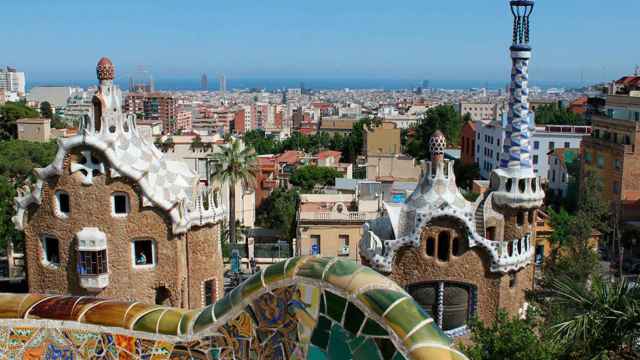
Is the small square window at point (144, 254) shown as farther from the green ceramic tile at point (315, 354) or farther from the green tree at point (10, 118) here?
the green tree at point (10, 118)

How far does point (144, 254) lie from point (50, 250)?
284 centimetres

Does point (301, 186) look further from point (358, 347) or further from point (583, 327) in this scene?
point (358, 347)

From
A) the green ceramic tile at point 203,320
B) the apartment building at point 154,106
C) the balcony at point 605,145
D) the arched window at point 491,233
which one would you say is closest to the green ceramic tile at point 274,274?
the green ceramic tile at point 203,320

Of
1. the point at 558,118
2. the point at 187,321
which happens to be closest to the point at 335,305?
the point at 187,321

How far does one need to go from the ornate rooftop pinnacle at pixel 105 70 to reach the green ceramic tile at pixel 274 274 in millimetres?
13105

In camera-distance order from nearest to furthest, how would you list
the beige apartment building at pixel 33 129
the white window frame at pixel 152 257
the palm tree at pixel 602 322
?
the palm tree at pixel 602 322 < the white window frame at pixel 152 257 < the beige apartment building at pixel 33 129

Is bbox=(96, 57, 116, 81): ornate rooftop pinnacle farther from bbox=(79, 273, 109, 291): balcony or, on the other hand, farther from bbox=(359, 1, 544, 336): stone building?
bbox=(359, 1, 544, 336): stone building

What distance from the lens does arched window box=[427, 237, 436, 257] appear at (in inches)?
850

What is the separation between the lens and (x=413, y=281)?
21.8m

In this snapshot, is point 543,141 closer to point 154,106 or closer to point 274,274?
point 274,274

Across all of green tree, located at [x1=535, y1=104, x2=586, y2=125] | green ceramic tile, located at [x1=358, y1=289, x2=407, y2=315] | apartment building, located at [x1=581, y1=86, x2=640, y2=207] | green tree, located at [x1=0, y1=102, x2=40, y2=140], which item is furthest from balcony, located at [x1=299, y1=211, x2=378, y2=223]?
green tree, located at [x1=535, y1=104, x2=586, y2=125]

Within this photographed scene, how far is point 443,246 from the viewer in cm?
2164

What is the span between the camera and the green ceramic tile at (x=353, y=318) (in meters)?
8.93

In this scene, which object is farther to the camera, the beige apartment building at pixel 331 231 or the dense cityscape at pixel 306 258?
the beige apartment building at pixel 331 231
